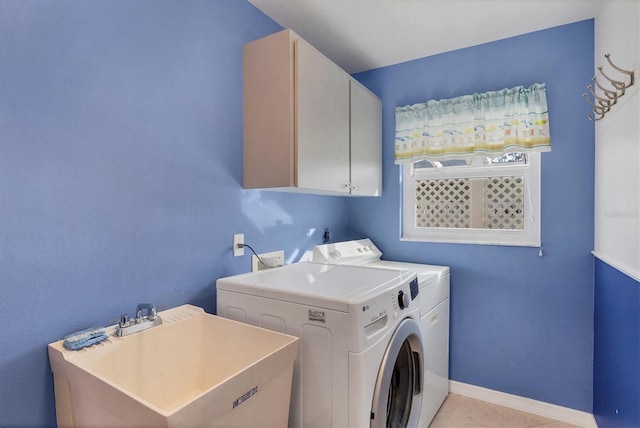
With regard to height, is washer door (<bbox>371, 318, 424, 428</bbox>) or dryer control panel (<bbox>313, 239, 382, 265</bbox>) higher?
dryer control panel (<bbox>313, 239, 382, 265</bbox>)

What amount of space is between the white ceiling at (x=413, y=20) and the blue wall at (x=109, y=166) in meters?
0.40

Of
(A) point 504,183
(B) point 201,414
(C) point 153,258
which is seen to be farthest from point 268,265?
(A) point 504,183

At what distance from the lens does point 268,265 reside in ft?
6.29

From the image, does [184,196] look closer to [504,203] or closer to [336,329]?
[336,329]

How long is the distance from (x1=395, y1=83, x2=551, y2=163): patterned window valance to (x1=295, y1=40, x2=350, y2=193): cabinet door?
0.62m

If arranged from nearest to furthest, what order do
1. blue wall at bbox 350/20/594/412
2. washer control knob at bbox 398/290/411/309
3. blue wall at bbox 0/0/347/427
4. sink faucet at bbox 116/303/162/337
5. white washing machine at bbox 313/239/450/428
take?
blue wall at bbox 0/0/347/427 → sink faucet at bbox 116/303/162/337 → washer control knob at bbox 398/290/411/309 → white washing machine at bbox 313/239/450/428 → blue wall at bbox 350/20/594/412

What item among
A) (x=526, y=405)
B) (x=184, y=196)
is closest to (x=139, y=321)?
(x=184, y=196)

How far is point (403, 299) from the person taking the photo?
1.44 meters

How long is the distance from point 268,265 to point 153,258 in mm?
682

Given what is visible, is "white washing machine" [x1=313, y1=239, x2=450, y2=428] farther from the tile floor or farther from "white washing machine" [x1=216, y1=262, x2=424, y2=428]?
"white washing machine" [x1=216, y1=262, x2=424, y2=428]

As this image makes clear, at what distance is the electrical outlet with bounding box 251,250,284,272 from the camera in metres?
1.86

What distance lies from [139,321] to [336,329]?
0.72m

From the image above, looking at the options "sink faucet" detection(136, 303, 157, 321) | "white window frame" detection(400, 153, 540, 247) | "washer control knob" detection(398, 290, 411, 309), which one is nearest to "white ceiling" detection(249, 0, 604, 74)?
"white window frame" detection(400, 153, 540, 247)

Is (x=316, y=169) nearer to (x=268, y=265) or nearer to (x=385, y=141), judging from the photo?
(x=268, y=265)
